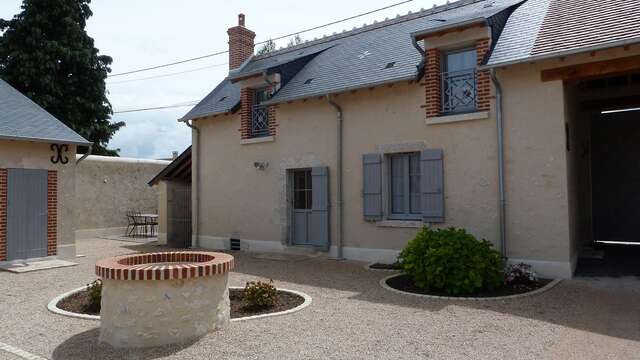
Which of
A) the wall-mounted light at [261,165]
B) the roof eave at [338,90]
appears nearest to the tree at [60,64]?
the wall-mounted light at [261,165]

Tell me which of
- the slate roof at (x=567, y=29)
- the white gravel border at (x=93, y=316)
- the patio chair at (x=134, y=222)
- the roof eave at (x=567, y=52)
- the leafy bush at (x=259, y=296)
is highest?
the slate roof at (x=567, y=29)

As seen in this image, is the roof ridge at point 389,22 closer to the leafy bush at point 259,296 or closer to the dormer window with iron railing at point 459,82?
the dormer window with iron railing at point 459,82

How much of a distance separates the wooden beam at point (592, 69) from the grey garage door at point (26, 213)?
32.8 feet

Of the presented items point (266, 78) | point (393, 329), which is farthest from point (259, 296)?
point (266, 78)

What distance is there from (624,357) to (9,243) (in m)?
10.4

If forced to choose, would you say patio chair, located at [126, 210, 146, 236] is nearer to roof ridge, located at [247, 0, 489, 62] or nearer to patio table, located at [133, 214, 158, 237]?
patio table, located at [133, 214, 158, 237]

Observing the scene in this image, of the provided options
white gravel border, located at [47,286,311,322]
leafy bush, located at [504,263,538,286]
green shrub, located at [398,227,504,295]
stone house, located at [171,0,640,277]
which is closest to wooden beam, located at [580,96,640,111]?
stone house, located at [171,0,640,277]

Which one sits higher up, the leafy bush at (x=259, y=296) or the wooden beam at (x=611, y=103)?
the wooden beam at (x=611, y=103)

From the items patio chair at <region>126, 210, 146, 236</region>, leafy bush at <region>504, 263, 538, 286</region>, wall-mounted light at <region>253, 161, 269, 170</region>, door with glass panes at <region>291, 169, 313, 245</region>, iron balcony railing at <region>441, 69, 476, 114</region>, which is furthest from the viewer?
patio chair at <region>126, 210, 146, 236</region>

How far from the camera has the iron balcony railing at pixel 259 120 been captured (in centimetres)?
1190

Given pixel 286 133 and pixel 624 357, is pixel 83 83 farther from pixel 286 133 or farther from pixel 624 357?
pixel 624 357

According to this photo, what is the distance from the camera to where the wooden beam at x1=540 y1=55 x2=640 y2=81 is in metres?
7.09

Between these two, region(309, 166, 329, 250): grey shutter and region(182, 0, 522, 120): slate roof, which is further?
region(309, 166, 329, 250): grey shutter

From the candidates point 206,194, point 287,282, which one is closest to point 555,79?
point 287,282
